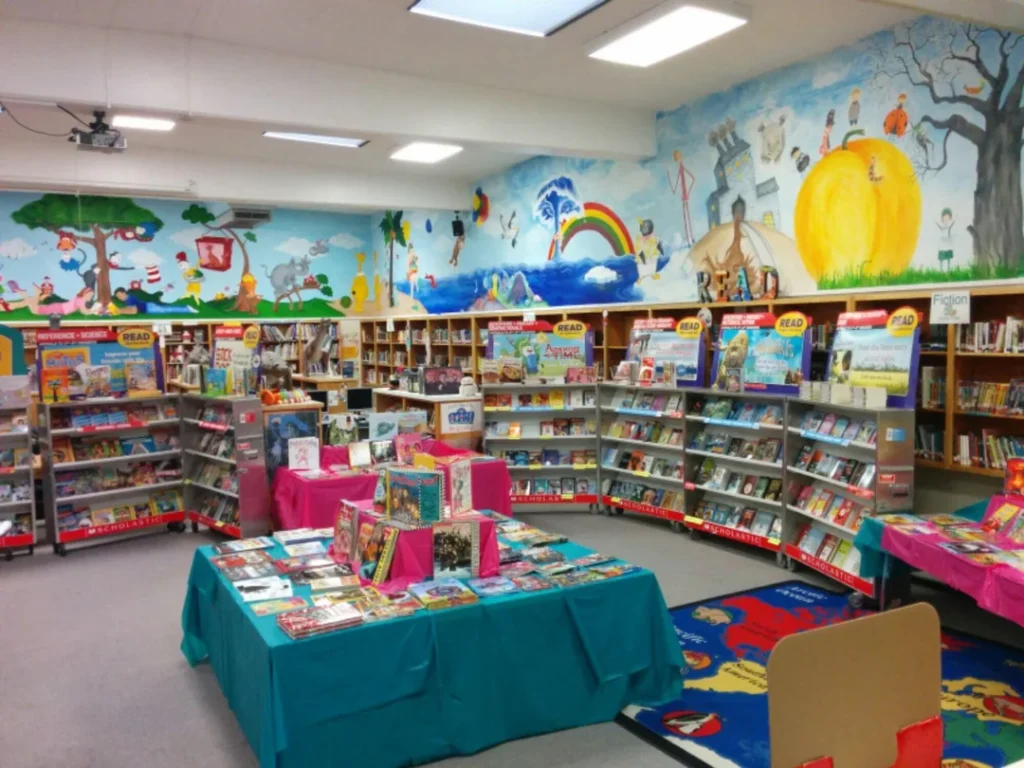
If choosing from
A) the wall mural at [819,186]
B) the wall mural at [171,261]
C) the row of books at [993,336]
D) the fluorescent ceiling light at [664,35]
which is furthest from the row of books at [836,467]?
the wall mural at [171,261]

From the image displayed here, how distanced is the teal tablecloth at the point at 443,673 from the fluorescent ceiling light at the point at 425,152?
647cm

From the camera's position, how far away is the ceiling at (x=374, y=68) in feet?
18.4

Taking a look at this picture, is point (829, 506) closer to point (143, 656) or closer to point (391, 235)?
point (143, 656)

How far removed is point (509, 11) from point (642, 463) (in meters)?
4.32

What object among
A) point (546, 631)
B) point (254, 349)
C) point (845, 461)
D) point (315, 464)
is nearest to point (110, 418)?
point (254, 349)

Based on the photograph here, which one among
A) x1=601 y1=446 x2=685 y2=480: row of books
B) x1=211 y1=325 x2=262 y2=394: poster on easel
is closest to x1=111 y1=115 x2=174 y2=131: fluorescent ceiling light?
x1=211 y1=325 x2=262 y2=394: poster on easel

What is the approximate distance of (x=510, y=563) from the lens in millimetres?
4043

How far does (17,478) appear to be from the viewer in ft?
22.7

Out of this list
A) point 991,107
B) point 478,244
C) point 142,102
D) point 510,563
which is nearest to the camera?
point 510,563

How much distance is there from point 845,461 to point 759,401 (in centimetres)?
105

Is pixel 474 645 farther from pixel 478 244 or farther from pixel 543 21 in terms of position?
pixel 478 244

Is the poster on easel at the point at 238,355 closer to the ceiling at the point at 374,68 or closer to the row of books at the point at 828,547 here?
the ceiling at the point at 374,68

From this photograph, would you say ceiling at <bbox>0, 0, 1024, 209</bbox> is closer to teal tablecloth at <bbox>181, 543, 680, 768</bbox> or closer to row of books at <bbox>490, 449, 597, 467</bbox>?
row of books at <bbox>490, 449, 597, 467</bbox>

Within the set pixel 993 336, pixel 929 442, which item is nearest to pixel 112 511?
pixel 929 442
